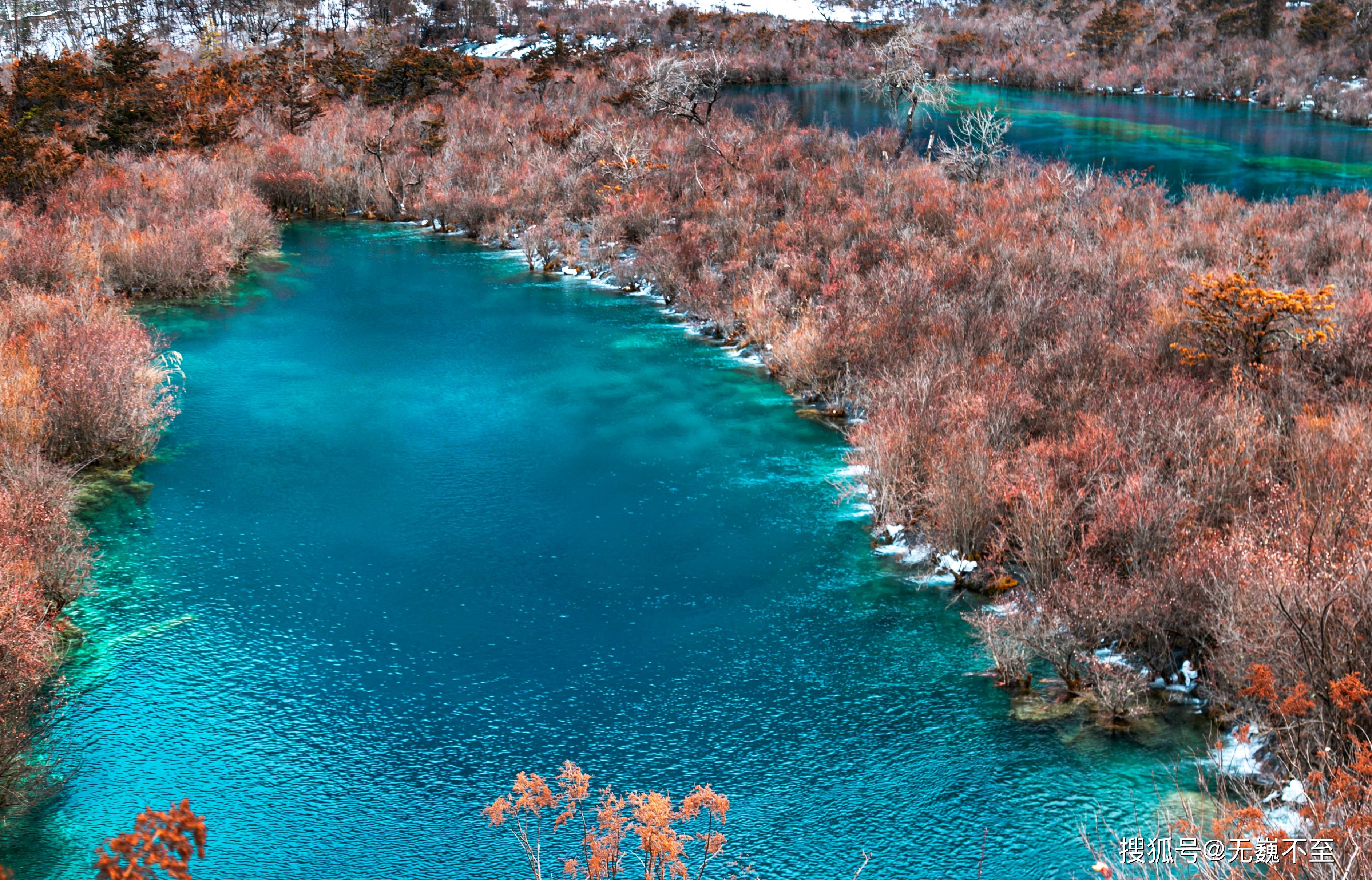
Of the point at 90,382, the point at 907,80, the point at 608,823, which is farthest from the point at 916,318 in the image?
the point at 907,80

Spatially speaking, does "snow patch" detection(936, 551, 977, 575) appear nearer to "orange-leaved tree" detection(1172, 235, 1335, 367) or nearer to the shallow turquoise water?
the shallow turquoise water

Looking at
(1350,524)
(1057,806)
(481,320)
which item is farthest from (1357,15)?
(1057,806)

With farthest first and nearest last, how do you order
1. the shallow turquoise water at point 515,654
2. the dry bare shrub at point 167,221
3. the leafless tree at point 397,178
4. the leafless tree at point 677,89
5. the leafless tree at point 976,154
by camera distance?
the leafless tree at point 677,89
the leafless tree at point 397,178
the leafless tree at point 976,154
the dry bare shrub at point 167,221
the shallow turquoise water at point 515,654

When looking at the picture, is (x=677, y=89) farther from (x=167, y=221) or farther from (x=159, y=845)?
(x=159, y=845)

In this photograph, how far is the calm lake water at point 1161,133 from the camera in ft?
91.6

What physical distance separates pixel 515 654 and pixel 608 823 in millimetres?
3633

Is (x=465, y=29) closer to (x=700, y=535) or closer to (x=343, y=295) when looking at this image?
(x=343, y=295)

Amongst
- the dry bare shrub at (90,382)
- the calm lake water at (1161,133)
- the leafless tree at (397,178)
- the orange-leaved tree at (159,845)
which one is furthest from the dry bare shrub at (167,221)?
the orange-leaved tree at (159,845)

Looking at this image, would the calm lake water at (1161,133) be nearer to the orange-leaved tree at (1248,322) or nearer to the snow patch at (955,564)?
the orange-leaved tree at (1248,322)

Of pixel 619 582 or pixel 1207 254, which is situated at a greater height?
pixel 1207 254

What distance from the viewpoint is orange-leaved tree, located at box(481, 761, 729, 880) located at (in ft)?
16.6

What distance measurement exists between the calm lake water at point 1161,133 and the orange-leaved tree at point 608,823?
20314 mm

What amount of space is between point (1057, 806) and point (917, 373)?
6.54 metres

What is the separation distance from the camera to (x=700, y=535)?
11.1 meters
